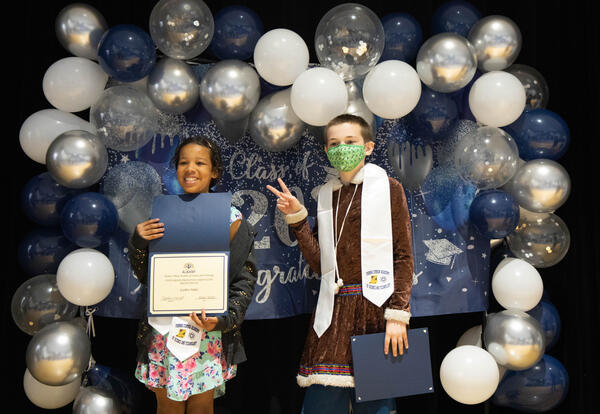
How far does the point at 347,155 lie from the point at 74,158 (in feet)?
4.17

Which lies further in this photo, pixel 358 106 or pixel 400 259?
pixel 358 106

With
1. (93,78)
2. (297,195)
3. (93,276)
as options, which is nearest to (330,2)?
(297,195)

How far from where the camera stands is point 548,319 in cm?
312

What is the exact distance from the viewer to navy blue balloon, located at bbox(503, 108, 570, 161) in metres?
3.11

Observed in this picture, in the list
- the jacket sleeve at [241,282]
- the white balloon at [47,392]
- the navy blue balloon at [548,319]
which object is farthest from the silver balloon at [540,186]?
the white balloon at [47,392]

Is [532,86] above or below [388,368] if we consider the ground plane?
above

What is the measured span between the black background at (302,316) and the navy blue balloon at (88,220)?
0.81 m

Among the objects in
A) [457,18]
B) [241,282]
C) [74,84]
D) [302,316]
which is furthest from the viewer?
[302,316]

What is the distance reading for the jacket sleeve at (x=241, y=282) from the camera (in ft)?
8.26

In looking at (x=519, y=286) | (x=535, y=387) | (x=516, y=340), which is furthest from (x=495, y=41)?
(x=535, y=387)

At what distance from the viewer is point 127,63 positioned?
2883 mm

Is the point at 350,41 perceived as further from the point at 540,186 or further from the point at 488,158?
the point at 540,186

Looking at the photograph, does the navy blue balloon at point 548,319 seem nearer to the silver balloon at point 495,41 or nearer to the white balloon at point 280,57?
the silver balloon at point 495,41

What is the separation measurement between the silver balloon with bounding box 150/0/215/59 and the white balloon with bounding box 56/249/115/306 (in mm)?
1072
